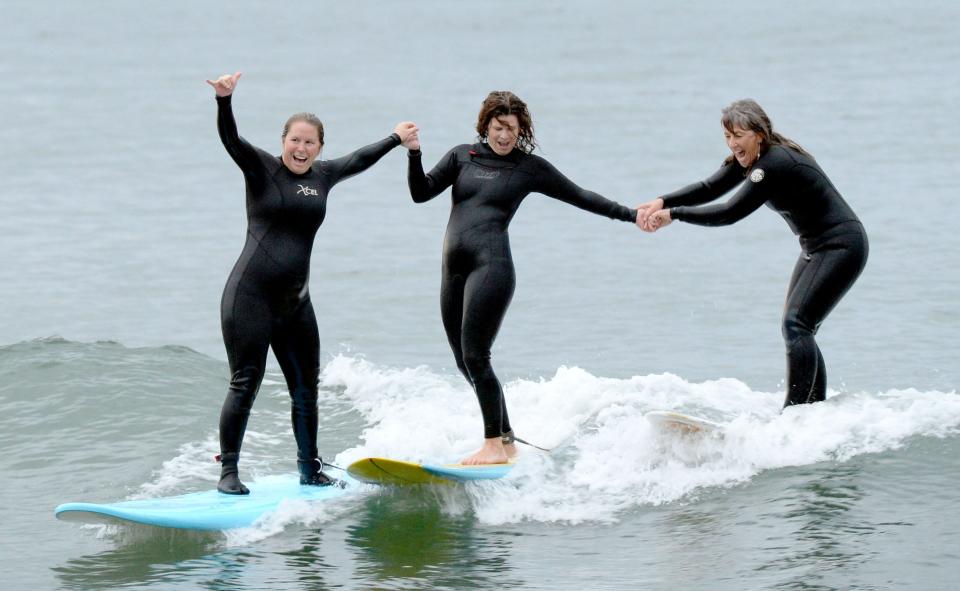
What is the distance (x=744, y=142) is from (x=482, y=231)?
1659 millimetres

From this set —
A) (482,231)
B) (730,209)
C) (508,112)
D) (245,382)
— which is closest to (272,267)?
(245,382)

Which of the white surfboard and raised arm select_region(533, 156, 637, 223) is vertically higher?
raised arm select_region(533, 156, 637, 223)

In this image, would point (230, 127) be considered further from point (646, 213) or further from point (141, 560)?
point (646, 213)

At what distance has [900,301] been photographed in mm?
16328

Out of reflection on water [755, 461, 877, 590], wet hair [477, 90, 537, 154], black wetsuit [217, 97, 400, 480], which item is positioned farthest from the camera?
A: wet hair [477, 90, 537, 154]

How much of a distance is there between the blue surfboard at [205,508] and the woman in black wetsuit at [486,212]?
1047 millimetres

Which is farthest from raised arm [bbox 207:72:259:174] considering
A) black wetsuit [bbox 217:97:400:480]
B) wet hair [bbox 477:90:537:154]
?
wet hair [bbox 477:90:537:154]

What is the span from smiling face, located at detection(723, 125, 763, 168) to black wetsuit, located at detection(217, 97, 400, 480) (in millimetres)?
2440

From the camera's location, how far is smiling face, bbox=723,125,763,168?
8.80 m

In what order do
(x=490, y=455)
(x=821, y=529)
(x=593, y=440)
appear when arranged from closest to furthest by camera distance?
(x=821, y=529) → (x=490, y=455) → (x=593, y=440)

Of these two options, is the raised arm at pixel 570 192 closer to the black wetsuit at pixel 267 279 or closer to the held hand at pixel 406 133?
the held hand at pixel 406 133

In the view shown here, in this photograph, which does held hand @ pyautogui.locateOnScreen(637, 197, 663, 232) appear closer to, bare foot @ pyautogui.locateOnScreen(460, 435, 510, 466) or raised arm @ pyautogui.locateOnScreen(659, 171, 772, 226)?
raised arm @ pyautogui.locateOnScreen(659, 171, 772, 226)

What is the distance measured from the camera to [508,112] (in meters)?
8.66

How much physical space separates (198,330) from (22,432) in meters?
5.03
